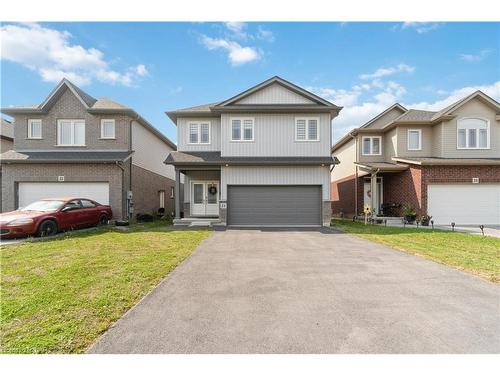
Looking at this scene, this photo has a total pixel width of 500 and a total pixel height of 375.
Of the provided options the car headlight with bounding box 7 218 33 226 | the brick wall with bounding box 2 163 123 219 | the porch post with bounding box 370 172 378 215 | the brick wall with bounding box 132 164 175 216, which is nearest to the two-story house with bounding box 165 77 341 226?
the brick wall with bounding box 2 163 123 219

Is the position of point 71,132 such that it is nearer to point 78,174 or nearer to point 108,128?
point 108,128

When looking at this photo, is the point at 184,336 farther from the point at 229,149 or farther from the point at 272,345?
the point at 229,149

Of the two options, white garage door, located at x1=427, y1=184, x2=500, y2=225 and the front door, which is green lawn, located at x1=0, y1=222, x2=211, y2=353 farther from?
the front door

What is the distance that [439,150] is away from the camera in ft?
54.1

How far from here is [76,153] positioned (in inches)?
598

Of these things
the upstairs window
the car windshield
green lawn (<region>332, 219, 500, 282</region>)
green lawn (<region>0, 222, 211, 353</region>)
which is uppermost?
the upstairs window

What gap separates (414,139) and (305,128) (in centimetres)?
792

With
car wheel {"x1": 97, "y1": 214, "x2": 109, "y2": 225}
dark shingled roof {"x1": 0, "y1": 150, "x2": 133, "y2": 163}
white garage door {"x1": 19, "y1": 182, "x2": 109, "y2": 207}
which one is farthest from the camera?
white garage door {"x1": 19, "y1": 182, "x2": 109, "y2": 207}

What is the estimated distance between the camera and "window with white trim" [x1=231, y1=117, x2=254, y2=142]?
49.2ft

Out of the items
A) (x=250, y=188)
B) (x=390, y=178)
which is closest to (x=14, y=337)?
(x=250, y=188)

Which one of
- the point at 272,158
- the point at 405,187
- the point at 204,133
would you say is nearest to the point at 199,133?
the point at 204,133

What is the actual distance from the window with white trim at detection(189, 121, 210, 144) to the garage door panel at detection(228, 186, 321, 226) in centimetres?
359

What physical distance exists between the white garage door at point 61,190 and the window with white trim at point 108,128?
292cm

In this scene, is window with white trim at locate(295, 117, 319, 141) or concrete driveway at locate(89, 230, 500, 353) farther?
window with white trim at locate(295, 117, 319, 141)
